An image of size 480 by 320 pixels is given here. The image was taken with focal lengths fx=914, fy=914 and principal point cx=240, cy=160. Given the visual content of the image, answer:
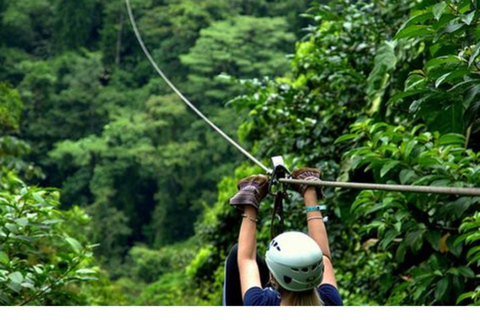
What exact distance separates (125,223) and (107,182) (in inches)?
57.8

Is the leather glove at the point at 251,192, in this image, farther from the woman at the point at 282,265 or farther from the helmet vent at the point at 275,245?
the helmet vent at the point at 275,245

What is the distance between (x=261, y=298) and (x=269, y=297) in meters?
0.01

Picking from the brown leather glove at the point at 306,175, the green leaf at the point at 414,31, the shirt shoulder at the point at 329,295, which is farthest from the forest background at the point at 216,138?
the shirt shoulder at the point at 329,295

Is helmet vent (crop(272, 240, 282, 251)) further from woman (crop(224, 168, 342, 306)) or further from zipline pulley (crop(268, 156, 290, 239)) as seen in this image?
zipline pulley (crop(268, 156, 290, 239))

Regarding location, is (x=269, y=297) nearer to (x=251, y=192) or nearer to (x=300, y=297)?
(x=300, y=297)

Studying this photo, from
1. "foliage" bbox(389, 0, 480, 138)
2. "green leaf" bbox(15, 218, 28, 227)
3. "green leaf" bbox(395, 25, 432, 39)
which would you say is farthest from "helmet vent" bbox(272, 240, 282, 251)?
"green leaf" bbox(15, 218, 28, 227)

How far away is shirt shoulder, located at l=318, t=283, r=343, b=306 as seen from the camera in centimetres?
149

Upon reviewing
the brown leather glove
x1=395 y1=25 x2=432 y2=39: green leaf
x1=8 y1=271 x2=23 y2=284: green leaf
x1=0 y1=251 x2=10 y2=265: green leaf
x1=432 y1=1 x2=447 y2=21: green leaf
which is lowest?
x1=8 y1=271 x2=23 y2=284: green leaf

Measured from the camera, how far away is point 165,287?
15.6 m

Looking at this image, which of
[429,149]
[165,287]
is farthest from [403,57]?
[165,287]

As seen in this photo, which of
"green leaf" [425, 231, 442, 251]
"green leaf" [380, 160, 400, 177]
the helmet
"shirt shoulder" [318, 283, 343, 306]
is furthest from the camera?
"green leaf" [425, 231, 442, 251]

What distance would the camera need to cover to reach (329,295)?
1.50 meters

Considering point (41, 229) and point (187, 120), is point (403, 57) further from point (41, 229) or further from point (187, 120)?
point (187, 120)

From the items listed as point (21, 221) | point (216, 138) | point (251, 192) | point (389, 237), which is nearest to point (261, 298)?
point (251, 192)
